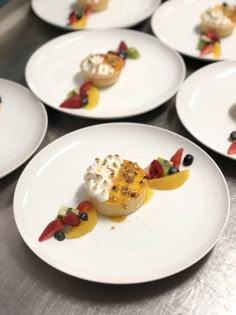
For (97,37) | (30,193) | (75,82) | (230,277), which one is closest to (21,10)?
(97,37)

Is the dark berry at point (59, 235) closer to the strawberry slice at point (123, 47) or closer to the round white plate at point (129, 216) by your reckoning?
the round white plate at point (129, 216)

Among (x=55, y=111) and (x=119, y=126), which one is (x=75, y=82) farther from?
(x=119, y=126)

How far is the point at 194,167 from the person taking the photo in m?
1.47

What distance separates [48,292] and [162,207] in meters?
0.45

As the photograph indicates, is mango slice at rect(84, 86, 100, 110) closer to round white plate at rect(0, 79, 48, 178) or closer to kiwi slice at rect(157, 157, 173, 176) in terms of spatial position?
round white plate at rect(0, 79, 48, 178)

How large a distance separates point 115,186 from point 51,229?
0.25 metres

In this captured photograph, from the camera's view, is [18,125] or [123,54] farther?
[123,54]

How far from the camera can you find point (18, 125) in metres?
1.72

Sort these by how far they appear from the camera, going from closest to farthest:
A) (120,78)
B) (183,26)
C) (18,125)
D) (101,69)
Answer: (18,125) → (101,69) → (120,78) → (183,26)

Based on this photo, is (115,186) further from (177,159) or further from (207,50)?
(207,50)

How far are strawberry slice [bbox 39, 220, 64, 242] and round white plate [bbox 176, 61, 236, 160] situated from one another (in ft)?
2.07

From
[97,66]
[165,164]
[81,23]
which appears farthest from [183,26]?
[165,164]

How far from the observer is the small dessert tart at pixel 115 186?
1323 millimetres

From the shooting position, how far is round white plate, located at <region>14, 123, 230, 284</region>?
47.5 inches
